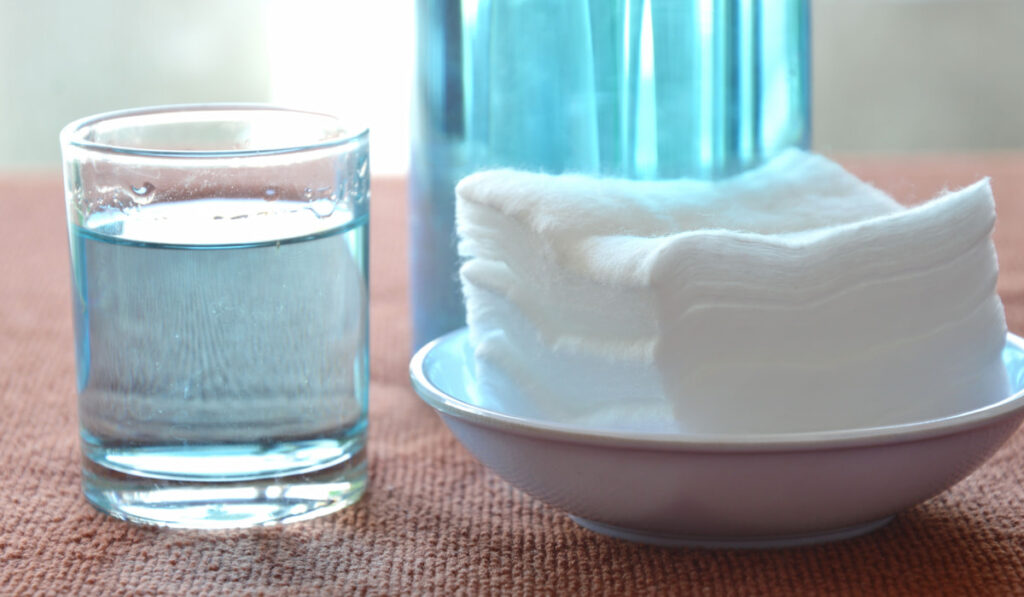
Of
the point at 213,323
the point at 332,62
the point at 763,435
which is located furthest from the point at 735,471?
the point at 332,62

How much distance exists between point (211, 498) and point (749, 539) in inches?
6.4

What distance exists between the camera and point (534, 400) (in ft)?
1.12

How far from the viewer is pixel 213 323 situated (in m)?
0.35

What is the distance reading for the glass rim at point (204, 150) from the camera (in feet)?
1.12

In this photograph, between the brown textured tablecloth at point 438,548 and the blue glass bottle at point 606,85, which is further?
the blue glass bottle at point 606,85

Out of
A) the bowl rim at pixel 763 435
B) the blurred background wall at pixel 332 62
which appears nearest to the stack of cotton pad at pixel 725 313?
the bowl rim at pixel 763 435

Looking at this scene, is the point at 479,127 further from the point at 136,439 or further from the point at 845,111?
the point at 845,111

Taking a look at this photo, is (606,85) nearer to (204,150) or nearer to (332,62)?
(204,150)

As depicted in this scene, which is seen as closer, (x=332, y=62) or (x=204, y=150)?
(x=204, y=150)

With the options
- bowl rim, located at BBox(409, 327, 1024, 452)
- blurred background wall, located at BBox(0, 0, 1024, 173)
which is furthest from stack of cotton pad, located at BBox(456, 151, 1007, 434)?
blurred background wall, located at BBox(0, 0, 1024, 173)

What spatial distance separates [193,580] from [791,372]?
17cm

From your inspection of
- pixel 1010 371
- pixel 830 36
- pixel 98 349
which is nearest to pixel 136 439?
pixel 98 349

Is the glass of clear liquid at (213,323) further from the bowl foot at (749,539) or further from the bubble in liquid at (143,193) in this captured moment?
the bowl foot at (749,539)

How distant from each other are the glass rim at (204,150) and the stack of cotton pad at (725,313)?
0.05 meters
